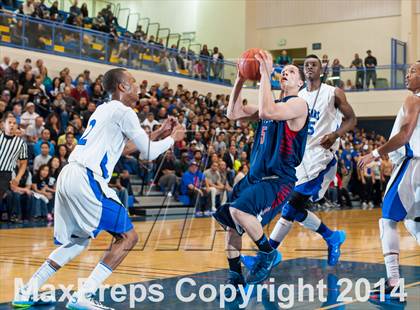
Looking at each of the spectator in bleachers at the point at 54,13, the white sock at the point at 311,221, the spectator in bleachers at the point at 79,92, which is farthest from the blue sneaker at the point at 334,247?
the spectator in bleachers at the point at 54,13

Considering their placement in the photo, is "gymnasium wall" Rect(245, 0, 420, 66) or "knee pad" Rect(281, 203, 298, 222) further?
"gymnasium wall" Rect(245, 0, 420, 66)

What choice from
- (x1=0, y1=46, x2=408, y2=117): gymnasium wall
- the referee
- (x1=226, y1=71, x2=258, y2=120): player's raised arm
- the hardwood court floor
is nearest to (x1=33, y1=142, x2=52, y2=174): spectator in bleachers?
the hardwood court floor

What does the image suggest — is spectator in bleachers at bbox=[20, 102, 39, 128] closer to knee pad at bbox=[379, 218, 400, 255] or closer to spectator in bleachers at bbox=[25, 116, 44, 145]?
spectator in bleachers at bbox=[25, 116, 44, 145]

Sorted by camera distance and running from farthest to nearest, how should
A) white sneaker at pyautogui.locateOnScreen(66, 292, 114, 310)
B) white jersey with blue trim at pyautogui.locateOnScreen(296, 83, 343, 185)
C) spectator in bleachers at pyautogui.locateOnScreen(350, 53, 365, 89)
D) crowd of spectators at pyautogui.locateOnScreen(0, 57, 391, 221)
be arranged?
spectator in bleachers at pyautogui.locateOnScreen(350, 53, 365, 89), crowd of spectators at pyautogui.locateOnScreen(0, 57, 391, 221), white jersey with blue trim at pyautogui.locateOnScreen(296, 83, 343, 185), white sneaker at pyautogui.locateOnScreen(66, 292, 114, 310)

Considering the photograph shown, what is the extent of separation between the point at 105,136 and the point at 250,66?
55.9 inches

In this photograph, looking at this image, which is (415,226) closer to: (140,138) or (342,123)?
(342,123)

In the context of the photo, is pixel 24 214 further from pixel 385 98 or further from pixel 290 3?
pixel 290 3

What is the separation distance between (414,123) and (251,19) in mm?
27031

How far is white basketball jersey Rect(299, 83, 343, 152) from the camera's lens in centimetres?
719

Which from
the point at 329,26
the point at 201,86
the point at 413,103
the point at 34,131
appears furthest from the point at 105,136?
the point at 329,26

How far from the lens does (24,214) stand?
43.0 ft

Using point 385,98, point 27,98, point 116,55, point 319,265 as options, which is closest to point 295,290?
point 319,265

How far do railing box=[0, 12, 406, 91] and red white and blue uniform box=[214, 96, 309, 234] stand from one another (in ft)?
36.7

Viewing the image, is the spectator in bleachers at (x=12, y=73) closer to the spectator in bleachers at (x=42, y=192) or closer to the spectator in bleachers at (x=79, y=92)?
the spectator in bleachers at (x=79, y=92)
